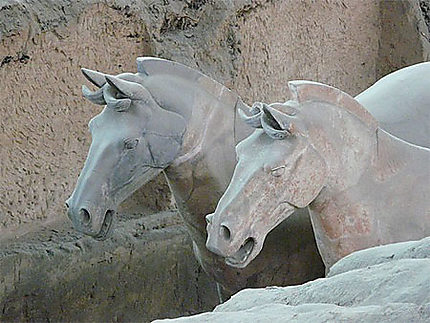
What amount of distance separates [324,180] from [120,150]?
355 millimetres

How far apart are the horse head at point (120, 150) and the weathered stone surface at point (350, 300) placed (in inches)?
33.7

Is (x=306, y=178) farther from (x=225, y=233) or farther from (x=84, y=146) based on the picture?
(x=84, y=146)

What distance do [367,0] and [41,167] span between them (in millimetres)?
1330

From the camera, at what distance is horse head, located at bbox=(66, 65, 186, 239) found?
1.86m

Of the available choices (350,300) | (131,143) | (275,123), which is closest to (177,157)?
(131,143)

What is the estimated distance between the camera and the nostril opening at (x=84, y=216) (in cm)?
187

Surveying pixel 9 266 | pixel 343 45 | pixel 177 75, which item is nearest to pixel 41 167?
pixel 9 266

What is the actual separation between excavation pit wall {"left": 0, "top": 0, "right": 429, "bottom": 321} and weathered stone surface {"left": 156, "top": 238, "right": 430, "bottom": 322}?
1450 millimetres

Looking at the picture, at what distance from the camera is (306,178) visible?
168cm

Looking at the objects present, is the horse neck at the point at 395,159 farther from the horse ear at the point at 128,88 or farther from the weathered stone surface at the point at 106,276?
the weathered stone surface at the point at 106,276

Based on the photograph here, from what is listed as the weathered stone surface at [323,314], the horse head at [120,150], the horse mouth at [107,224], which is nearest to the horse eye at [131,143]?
the horse head at [120,150]

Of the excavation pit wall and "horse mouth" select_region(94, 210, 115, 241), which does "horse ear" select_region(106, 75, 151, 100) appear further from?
the excavation pit wall

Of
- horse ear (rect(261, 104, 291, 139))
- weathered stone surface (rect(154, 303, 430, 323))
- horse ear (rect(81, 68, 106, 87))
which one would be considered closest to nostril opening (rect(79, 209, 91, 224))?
horse ear (rect(81, 68, 106, 87))

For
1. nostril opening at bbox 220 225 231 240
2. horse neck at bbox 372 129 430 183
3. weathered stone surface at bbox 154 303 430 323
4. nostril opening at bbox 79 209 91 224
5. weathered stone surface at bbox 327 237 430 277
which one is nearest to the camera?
weathered stone surface at bbox 154 303 430 323
